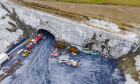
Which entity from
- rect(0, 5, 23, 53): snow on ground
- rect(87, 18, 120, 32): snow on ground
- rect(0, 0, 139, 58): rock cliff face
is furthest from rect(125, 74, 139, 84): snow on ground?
rect(0, 5, 23, 53): snow on ground

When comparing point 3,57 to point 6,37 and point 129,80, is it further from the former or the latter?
point 129,80

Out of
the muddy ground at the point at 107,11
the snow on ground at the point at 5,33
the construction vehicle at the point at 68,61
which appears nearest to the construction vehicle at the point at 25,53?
the snow on ground at the point at 5,33

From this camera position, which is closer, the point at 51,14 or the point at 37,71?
the point at 37,71

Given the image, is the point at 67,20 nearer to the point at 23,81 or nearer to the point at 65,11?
the point at 65,11

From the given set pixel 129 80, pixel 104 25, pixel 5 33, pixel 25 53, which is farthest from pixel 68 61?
pixel 5 33

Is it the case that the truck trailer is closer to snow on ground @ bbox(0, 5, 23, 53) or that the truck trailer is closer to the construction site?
the construction site

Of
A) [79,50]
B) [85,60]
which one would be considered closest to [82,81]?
[85,60]
